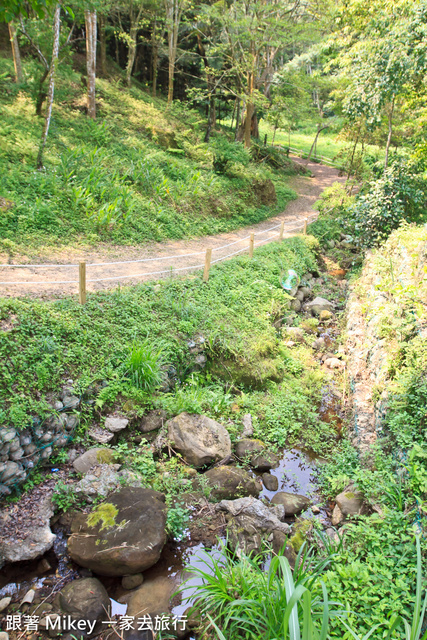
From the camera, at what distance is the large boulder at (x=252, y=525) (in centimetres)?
470

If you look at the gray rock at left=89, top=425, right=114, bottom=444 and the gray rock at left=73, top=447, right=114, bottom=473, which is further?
the gray rock at left=89, top=425, right=114, bottom=444

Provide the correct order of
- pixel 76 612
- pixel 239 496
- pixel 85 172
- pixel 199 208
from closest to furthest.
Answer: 1. pixel 76 612
2. pixel 239 496
3. pixel 85 172
4. pixel 199 208

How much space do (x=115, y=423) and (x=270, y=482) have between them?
2.44 metres

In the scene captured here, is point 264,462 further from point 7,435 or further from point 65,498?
point 7,435

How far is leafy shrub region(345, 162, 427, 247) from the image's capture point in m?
12.8

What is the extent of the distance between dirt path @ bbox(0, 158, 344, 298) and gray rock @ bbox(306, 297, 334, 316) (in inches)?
102

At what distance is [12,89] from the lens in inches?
565

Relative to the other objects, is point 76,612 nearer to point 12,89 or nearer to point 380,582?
point 380,582

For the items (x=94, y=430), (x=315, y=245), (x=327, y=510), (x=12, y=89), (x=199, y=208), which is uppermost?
(x=12, y=89)

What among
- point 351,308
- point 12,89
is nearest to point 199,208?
point 351,308

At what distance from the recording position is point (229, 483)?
5637 mm

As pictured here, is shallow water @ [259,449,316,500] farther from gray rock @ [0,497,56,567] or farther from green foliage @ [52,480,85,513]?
gray rock @ [0,497,56,567]

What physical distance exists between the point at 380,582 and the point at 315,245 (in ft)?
40.8

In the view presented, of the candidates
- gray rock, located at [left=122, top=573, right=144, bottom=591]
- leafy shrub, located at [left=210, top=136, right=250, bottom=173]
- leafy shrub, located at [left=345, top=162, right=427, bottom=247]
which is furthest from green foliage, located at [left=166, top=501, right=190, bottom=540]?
leafy shrub, located at [left=210, top=136, right=250, bottom=173]
